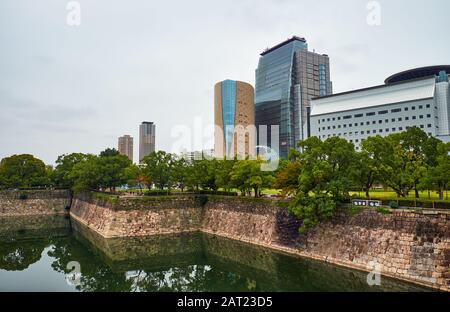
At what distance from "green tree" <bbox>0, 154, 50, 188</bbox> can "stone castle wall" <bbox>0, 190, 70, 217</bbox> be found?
6.04 metres

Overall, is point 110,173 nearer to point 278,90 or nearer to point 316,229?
point 316,229

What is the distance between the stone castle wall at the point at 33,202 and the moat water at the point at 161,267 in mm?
20180

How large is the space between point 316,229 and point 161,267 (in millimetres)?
14757

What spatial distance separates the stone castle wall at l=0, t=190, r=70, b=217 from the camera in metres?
59.5

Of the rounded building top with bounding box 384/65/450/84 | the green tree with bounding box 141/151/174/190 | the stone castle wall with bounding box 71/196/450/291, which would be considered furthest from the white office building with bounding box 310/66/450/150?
the green tree with bounding box 141/151/174/190

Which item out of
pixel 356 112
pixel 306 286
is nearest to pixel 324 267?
pixel 306 286

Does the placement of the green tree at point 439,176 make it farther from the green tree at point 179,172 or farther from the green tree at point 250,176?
the green tree at point 179,172

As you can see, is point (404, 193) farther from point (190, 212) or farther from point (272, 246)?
point (190, 212)

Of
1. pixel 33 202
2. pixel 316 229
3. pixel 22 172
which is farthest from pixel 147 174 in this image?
pixel 22 172

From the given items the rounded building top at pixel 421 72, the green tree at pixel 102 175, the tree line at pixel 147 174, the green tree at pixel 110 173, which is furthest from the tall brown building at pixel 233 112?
the green tree at pixel 102 175

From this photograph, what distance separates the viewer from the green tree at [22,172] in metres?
65.5

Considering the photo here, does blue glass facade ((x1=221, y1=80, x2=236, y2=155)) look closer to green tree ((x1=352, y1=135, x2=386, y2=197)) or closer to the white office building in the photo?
the white office building

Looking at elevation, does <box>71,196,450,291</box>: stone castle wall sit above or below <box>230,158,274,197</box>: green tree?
below
